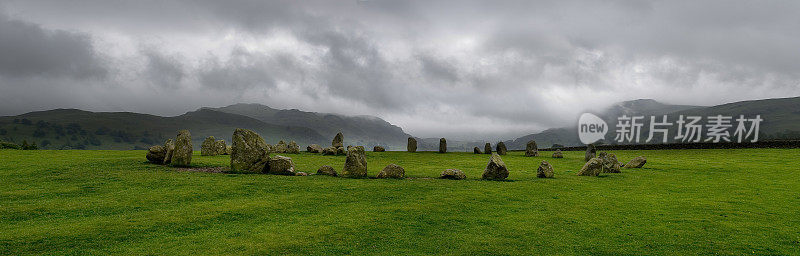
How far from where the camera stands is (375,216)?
1265 cm

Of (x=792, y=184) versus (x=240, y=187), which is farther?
(x=792, y=184)

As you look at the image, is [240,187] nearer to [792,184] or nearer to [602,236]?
[602,236]

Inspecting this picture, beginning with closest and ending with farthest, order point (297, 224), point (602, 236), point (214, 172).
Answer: point (602, 236) < point (297, 224) < point (214, 172)

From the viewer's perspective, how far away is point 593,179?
2420cm

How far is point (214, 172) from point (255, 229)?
555 inches

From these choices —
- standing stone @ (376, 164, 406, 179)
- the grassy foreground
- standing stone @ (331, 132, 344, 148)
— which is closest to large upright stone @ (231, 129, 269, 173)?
the grassy foreground

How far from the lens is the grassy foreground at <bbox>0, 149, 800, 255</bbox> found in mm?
9711

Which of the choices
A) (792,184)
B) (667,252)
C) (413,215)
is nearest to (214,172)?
(413,215)

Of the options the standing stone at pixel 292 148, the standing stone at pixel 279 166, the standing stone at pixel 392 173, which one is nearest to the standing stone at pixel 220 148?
Result: the standing stone at pixel 292 148

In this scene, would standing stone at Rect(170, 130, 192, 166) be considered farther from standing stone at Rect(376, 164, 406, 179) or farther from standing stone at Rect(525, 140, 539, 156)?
standing stone at Rect(525, 140, 539, 156)

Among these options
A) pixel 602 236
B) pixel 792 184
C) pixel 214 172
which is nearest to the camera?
pixel 602 236

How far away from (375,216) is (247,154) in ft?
46.9

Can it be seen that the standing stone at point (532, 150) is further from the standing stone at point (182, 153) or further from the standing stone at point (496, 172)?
the standing stone at point (182, 153)

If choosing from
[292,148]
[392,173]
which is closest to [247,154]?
[392,173]
